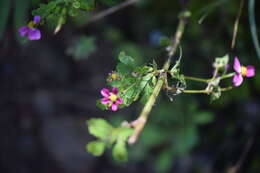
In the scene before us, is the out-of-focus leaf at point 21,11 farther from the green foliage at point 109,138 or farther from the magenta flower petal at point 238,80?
the magenta flower petal at point 238,80

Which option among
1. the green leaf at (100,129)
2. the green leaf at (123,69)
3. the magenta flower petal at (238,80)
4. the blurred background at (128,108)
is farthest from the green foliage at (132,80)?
the blurred background at (128,108)

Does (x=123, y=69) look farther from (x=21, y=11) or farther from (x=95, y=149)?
(x=21, y=11)

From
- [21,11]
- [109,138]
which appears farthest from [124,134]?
[21,11]

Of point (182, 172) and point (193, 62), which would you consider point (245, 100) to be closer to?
point (193, 62)

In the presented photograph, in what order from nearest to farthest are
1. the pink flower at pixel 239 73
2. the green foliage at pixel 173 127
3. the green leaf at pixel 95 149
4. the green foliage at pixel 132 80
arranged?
the green leaf at pixel 95 149
the green foliage at pixel 132 80
the pink flower at pixel 239 73
the green foliage at pixel 173 127

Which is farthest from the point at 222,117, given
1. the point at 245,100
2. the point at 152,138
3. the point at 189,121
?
the point at 152,138
